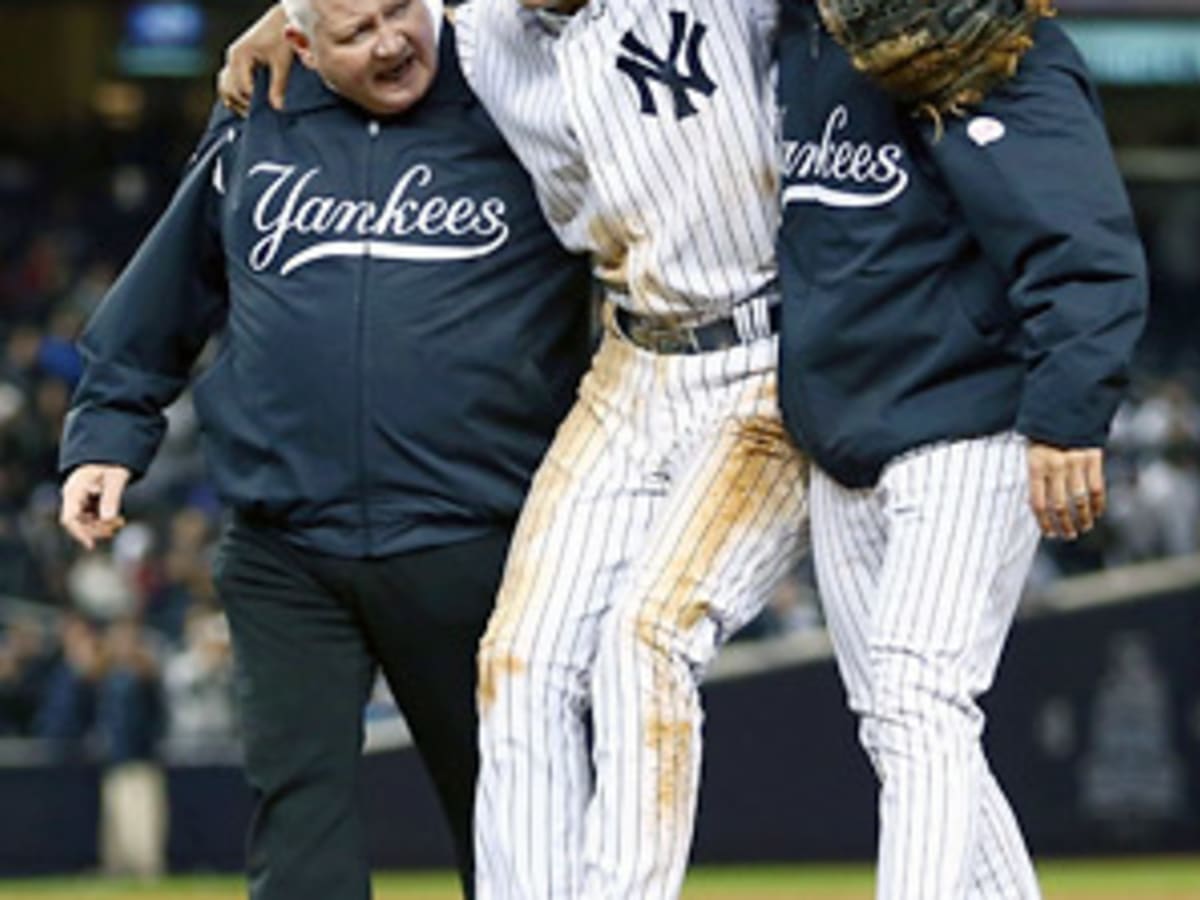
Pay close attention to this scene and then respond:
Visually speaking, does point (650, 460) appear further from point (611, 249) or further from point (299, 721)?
point (299, 721)

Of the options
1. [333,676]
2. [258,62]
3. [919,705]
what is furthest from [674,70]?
[333,676]

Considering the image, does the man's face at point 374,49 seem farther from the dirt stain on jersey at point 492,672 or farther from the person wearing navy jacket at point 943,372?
the dirt stain on jersey at point 492,672

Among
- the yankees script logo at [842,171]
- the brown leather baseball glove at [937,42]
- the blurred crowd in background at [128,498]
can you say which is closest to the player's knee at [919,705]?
the yankees script logo at [842,171]

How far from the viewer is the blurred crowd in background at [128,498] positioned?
56.2 feet

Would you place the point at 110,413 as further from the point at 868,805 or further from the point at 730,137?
the point at 868,805

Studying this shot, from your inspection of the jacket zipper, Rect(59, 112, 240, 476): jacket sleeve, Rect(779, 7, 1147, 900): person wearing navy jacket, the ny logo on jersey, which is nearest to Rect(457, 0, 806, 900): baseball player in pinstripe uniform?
the ny logo on jersey

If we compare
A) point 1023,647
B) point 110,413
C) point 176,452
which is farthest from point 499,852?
point 176,452

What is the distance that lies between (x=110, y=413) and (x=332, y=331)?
1.85 ft

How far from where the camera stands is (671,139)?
5469mm

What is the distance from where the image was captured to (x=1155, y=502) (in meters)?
19.7

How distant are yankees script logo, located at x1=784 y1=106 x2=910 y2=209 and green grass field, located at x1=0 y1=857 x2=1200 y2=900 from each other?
9.03 m

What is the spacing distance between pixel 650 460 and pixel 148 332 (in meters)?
1.11

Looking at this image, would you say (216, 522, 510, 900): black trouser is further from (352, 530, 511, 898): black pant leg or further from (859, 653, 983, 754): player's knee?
(859, 653, 983, 754): player's knee

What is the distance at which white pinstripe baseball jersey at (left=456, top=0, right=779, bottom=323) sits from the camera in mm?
5469
